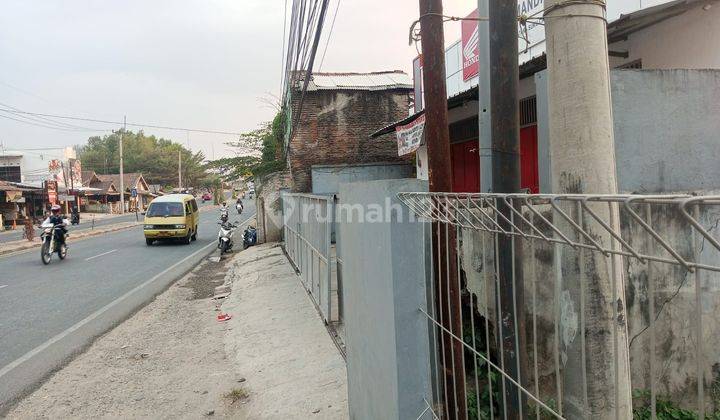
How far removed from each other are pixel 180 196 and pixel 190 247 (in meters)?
2.66

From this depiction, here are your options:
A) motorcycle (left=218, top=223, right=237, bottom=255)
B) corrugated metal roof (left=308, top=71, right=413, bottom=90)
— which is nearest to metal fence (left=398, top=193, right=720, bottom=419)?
motorcycle (left=218, top=223, right=237, bottom=255)

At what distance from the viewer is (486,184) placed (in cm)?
373

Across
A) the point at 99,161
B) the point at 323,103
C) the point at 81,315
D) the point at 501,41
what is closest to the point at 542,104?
the point at 501,41

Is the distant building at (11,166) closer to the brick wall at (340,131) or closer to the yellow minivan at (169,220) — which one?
the yellow minivan at (169,220)

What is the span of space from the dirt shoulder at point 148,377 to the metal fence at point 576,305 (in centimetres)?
246

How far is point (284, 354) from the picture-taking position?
521 cm

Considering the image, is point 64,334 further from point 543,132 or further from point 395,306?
point 543,132

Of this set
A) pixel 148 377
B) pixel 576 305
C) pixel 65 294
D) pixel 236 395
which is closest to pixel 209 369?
pixel 148 377

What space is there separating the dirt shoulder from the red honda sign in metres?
8.12

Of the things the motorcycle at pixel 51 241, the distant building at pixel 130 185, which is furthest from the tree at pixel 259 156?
the distant building at pixel 130 185

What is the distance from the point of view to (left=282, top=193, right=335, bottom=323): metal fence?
216 inches

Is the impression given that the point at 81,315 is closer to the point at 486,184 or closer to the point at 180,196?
the point at 486,184

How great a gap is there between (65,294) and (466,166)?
29.4 feet

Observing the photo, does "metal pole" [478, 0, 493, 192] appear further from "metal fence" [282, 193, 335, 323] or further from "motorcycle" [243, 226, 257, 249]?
"motorcycle" [243, 226, 257, 249]
